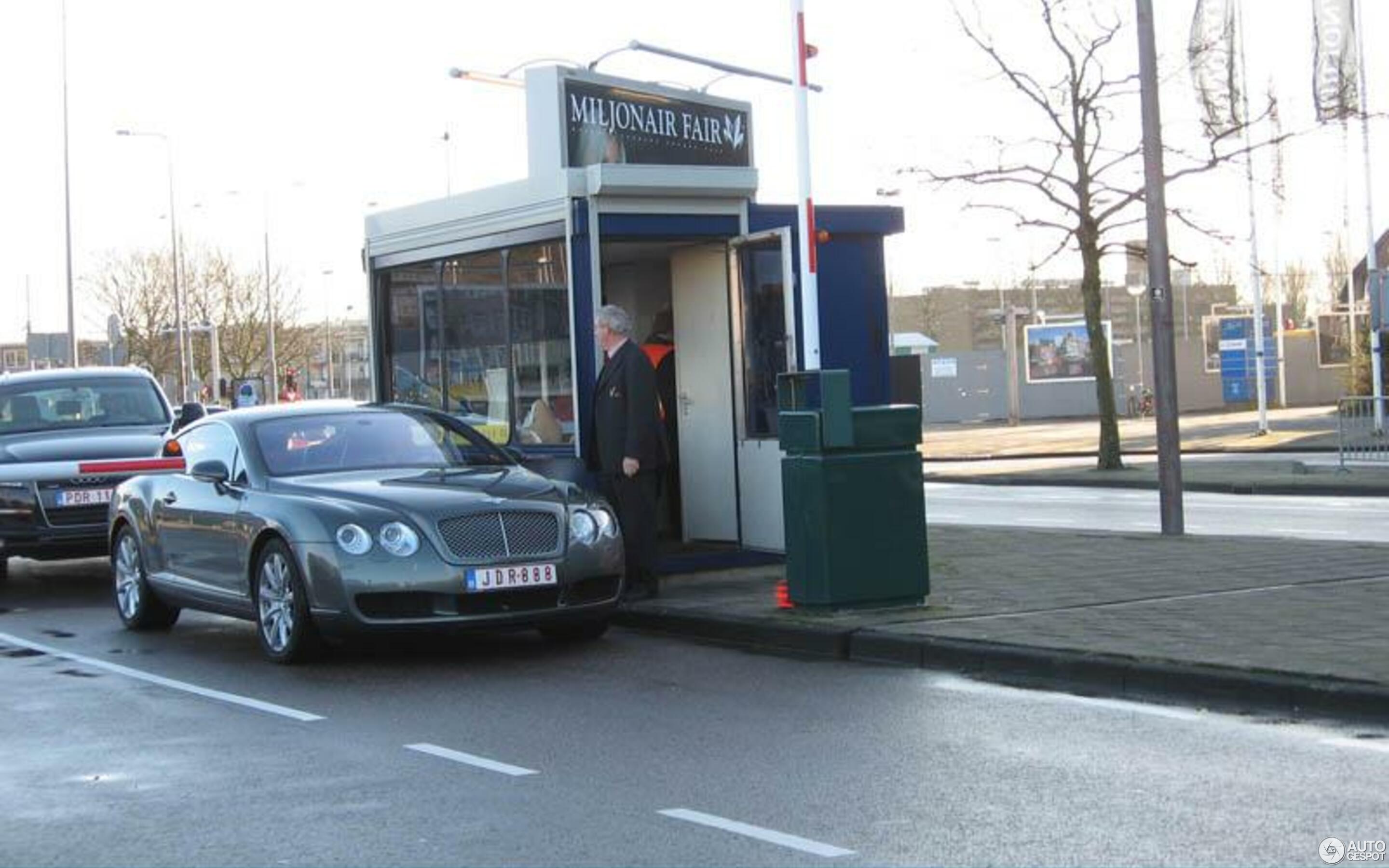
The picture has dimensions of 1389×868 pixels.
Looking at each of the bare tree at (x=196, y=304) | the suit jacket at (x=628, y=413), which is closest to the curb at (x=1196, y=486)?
the suit jacket at (x=628, y=413)

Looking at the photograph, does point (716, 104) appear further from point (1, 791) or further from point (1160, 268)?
point (1, 791)

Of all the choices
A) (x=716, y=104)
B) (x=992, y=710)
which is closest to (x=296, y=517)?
(x=992, y=710)

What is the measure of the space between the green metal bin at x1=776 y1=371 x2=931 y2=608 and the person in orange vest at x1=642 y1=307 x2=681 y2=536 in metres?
3.12

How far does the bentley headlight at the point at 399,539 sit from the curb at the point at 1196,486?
13.6 metres

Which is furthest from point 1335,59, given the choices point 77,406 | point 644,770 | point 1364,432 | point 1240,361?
point 644,770

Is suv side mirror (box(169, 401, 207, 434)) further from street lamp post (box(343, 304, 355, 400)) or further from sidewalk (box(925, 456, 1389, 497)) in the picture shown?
street lamp post (box(343, 304, 355, 400))

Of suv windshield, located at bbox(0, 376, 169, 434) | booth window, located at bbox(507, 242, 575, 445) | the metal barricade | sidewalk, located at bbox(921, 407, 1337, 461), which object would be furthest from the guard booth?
sidewalk, located at bbox(921, 407, 1337, 461)

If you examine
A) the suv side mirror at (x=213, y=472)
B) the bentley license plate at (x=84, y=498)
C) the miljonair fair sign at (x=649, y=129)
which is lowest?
the bentley license plate at (x=84, y=498)

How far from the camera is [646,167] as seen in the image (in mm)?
12703

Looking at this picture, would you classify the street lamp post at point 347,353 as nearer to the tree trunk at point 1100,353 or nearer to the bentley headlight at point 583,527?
the tree trunk at point 1100,353

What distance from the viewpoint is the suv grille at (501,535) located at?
10.1m

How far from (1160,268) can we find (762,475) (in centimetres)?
515

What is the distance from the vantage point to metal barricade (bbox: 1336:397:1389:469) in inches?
1052

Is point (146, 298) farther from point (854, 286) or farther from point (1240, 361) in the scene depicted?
point (854, 286)
